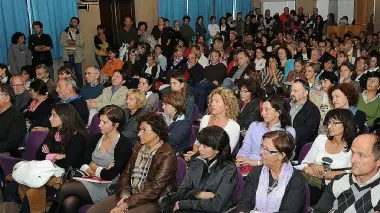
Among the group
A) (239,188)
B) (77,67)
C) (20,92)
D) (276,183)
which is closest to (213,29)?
(77,67)

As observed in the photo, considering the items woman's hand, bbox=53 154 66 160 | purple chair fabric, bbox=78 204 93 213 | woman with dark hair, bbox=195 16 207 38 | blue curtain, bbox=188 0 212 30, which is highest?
blue curtain, bbox=188 0 212 30

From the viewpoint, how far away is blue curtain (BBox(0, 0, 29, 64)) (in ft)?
25.7

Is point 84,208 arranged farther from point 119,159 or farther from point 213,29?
point 213,29

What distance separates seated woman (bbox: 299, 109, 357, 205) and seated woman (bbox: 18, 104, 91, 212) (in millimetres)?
1766

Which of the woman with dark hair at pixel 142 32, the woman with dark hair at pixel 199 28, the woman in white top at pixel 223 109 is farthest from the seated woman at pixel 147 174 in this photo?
the woman with dark hair at pixel 199 28

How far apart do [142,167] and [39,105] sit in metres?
2.19

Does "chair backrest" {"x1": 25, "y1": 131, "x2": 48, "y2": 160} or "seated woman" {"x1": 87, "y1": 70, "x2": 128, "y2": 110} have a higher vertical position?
"seated woman" {"x1": 87, "y1": 70, "x2": 128, "y2": 110}

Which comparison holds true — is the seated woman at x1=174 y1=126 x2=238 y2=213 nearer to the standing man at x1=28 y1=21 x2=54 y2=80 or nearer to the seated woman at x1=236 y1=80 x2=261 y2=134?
the seated woman at x1=236 y1=80 x2=261 y2=134

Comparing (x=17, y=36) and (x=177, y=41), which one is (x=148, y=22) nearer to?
(x=177, y=41)

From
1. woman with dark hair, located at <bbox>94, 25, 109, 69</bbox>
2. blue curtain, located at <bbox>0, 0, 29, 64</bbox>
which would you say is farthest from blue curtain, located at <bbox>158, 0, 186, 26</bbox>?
blue curtain, located at <bbox>0, 0, 29, 64</bbox>

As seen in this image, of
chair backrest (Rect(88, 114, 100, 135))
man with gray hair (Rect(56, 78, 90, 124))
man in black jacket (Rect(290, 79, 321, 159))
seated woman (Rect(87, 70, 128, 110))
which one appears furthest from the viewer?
seated woman (Rect(87, 70, 128, 110))

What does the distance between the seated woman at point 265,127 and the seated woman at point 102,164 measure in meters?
0.95

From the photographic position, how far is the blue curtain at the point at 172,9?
11.9 metres

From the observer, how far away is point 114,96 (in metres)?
5.58
